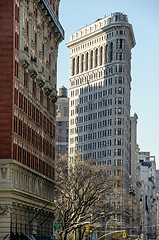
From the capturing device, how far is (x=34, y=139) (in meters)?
95.2

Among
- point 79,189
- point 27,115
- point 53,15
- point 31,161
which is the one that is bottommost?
point 79,189

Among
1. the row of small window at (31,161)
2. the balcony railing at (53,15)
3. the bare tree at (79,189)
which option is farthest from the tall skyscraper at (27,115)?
the bare tree at (79,189)

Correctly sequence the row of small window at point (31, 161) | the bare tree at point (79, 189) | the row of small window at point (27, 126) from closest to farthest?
1. the row of small window at point (31, 161)
2. the row of small window at point (27, 126)
3. the bare tree at point (79, 189)

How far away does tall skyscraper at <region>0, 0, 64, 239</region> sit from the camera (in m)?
78.4

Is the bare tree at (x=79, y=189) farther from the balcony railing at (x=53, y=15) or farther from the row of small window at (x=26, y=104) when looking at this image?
the balcony railing at (x=53, y=15)

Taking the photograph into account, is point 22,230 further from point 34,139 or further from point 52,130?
point 52,130

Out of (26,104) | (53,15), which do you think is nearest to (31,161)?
(26,104)

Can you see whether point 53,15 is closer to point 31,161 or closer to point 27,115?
point 27,115

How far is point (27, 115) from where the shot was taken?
89.6 m

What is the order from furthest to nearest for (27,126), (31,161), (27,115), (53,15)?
1. (53,15)
2. (31,161)
3. (27,126)
4. (27,115)

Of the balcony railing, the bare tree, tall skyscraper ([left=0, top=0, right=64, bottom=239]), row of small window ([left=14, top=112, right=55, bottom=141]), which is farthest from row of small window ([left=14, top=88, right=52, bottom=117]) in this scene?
the bare tree

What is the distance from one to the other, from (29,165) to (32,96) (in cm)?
975

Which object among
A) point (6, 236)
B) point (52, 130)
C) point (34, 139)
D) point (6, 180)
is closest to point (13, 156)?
point (6, 180)

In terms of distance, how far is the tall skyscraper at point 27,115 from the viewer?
78.4 metres
